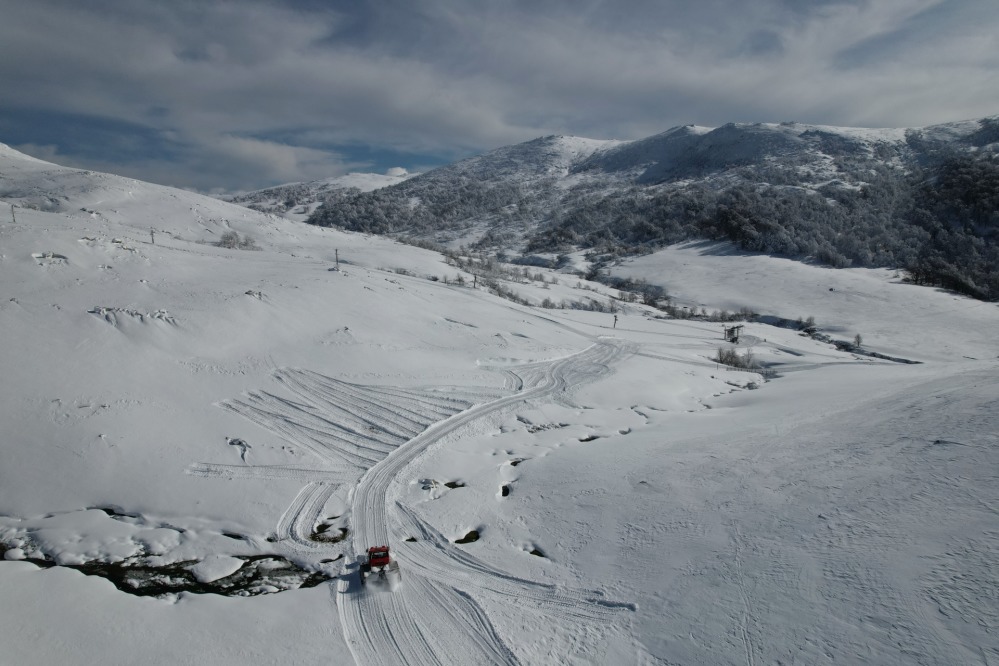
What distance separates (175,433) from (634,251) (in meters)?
112

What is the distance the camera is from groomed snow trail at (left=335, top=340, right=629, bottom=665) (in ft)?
30.3

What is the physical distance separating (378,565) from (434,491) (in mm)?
4554

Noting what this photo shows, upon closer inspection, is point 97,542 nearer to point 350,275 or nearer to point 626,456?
point 626,456

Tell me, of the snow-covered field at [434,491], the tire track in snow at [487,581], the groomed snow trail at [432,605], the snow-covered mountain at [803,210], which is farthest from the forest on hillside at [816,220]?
the groomed snow trail at [432,605]

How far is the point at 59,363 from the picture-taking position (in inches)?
683

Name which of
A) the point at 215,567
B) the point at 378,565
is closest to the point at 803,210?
the point at 378,565

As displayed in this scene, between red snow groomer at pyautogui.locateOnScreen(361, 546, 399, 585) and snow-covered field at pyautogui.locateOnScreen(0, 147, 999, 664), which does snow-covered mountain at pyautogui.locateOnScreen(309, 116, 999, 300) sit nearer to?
snow-covered field at pyautogui.locateOnScreen(0, 147, 999, 664)

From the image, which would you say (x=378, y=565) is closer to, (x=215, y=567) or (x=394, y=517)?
(x=394, y=517)

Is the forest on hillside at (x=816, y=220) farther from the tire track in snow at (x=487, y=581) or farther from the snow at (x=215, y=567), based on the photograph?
the snow at (x=215, y=567)

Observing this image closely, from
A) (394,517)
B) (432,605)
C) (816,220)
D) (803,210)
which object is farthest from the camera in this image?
(803,210)

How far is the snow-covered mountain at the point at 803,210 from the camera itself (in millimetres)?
90938

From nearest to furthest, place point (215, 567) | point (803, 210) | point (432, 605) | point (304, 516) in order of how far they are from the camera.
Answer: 1. point (432, 605)
2. point (215, 567)
3. point (304, 516)
4. point (803, 210)

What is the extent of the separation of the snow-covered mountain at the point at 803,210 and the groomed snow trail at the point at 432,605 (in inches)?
3382

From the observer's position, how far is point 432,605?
1046 cm
